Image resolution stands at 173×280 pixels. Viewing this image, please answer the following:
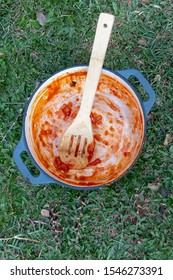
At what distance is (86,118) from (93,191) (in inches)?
12.1

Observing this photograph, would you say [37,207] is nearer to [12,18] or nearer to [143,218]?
[143,218]

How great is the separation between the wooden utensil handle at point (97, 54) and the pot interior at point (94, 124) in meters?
0.15

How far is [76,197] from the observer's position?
1664 millimetres

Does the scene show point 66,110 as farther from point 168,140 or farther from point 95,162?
point 168,140

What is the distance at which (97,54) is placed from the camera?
1.37m

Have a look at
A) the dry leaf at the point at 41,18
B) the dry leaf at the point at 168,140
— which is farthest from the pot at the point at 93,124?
the dry leaf at the point at 41,18

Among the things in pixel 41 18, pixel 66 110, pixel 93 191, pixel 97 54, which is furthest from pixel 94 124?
pixel 41 18

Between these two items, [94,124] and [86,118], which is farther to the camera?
[94,124]

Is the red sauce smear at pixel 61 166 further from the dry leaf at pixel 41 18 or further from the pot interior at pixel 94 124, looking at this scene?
the dry leaf at pixel 41 18

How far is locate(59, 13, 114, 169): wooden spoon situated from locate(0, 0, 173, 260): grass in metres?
0.16

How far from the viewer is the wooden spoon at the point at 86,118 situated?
1.34m

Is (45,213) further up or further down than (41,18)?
further down

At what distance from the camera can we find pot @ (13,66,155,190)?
1.58 meters

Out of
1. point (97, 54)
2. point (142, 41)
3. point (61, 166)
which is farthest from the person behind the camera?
point (142, 41)
